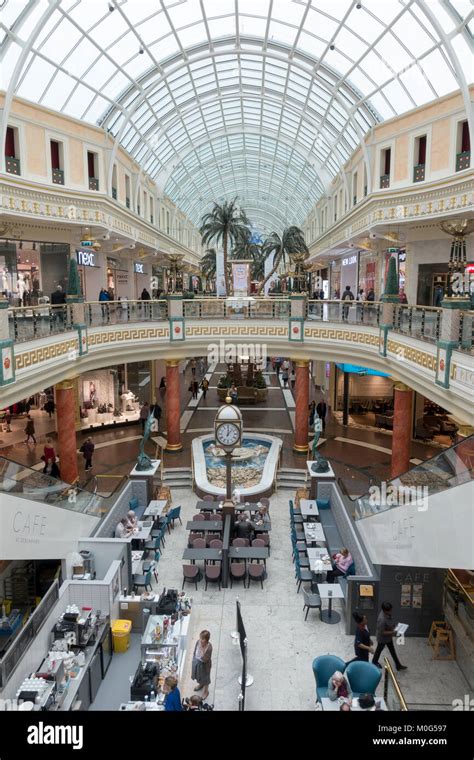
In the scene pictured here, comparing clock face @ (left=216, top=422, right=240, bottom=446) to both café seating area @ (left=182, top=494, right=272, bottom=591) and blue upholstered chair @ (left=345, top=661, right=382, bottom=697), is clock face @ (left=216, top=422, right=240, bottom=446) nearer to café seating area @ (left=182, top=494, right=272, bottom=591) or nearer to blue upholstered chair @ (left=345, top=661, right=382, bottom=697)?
café seating area @ (left=182, top=494, right=272, bottom=591)

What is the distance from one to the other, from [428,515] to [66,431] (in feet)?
44.7

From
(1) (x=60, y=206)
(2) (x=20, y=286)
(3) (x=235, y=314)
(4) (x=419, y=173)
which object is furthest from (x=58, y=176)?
(4) (x=419, y=173)

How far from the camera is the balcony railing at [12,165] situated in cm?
1852

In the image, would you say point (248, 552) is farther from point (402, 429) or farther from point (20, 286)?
point (20, 286)

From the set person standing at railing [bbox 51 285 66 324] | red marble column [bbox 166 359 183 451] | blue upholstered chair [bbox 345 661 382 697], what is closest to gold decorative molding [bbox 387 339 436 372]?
blue upholstered chair [bbox 345 661 382 697]

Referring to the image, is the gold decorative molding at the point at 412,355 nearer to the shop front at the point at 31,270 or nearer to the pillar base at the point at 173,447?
the pillar base at the point at 173,447

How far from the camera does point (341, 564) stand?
44.1 feet

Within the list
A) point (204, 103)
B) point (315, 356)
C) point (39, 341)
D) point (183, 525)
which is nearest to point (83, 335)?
point (39, 341)

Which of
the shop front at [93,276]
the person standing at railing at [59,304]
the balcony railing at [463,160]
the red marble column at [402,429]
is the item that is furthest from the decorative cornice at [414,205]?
the shop front at [93,276]

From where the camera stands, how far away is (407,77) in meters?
21.2

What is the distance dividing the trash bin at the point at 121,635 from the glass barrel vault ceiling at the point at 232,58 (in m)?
16.9

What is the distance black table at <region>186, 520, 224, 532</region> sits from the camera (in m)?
16.0

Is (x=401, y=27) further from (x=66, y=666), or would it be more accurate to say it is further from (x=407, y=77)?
(x=66, y=666)
